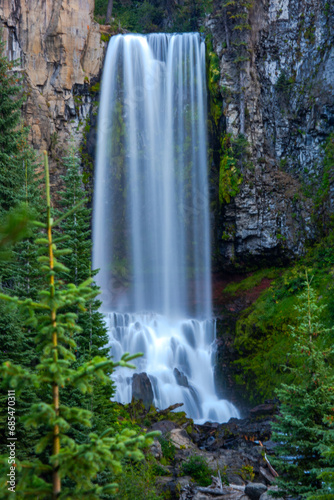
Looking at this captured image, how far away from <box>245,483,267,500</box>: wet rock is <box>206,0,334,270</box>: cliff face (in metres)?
15.5

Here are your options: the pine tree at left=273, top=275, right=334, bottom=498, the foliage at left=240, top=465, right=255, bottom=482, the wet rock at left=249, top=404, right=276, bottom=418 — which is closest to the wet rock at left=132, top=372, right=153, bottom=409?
the wet rock at left=249, top=404, right=276, bottom=418

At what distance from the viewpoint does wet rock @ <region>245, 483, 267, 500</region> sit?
30.8ft

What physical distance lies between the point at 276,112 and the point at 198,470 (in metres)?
21.1

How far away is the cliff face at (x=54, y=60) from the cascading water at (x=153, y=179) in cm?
148

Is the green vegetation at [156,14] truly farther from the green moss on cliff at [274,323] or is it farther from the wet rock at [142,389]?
the wet rock at [142,389]

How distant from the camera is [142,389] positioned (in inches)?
671

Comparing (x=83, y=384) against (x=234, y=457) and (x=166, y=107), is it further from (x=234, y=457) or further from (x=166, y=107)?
(x=166, y=107)

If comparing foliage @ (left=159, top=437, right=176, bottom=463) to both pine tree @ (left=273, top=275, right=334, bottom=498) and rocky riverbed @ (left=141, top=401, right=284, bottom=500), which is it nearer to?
rocky riverbed @ (left=141, top=401, right=284, bottom=500)

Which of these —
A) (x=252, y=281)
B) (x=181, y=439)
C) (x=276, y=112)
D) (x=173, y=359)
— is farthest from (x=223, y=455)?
(x=276, y=112)

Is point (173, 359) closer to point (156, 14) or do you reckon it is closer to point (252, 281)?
point (252, 281)

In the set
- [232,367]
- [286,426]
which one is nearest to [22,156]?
[286,426]

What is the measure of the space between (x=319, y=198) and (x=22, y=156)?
1633cm

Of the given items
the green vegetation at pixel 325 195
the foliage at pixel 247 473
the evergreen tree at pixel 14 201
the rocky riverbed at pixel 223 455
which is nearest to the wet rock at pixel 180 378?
the rocky riverbed at pixel 223 455

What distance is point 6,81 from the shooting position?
14102 millimetres
